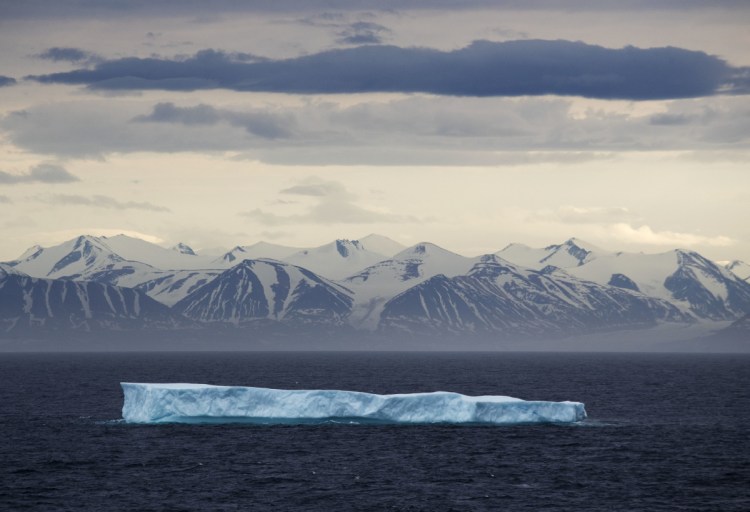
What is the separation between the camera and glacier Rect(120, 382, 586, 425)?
95562 millimetres

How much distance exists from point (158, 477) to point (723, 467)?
35764 millimetres

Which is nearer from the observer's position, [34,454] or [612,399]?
[34,454]

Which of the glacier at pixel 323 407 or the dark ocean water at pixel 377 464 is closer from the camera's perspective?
the dark ocean water at pixel 377 464

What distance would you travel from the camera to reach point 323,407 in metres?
96.4

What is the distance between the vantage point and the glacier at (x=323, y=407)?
314ft

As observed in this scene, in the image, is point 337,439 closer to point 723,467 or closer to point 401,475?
point 401,475

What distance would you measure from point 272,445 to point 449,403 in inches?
721

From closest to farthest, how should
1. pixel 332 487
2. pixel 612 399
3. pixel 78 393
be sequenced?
pixel 332 487
pixel 612 399
pixel 78 393

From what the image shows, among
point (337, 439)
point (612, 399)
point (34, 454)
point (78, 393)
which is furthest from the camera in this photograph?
point (78, 393)

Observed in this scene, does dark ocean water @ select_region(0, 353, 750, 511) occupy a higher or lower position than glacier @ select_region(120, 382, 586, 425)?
lower

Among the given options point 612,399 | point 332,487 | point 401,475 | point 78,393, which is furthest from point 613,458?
point 78,393

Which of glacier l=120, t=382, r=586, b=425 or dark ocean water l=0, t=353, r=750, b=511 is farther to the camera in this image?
glacier l=120, t=382, r=586, b=425

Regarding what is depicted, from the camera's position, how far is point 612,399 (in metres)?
134

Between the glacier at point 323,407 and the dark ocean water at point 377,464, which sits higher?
the glacier at point 323,407
